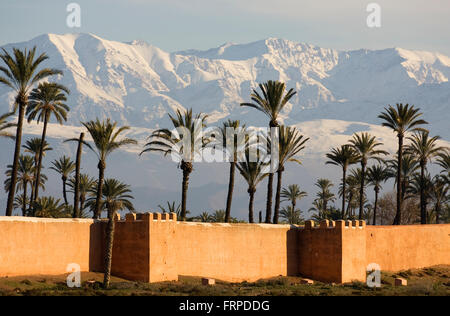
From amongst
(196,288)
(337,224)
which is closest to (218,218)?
(337,224)

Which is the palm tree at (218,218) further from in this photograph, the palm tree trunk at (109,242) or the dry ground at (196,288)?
the palm tree trunk at (109,242)

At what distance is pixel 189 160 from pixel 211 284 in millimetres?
17408

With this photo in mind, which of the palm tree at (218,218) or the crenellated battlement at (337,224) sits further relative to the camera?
the palm tree at (218,218)

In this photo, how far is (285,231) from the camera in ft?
171

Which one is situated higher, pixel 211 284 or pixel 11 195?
pixel 11 195

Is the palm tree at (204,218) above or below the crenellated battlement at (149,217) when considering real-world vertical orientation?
above

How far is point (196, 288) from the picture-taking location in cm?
4125

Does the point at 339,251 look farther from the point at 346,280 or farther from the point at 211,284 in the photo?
the point at 211,284

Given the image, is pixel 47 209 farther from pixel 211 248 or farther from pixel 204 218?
pixel 211 248

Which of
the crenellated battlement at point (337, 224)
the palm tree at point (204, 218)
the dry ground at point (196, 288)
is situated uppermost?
the palm tree at point (204, 218)

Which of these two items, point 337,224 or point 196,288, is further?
point 337,224

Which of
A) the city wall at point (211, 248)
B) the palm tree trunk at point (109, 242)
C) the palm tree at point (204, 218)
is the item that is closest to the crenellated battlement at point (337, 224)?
the city wall at point (211, 248)

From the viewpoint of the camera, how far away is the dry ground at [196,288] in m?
37.4
